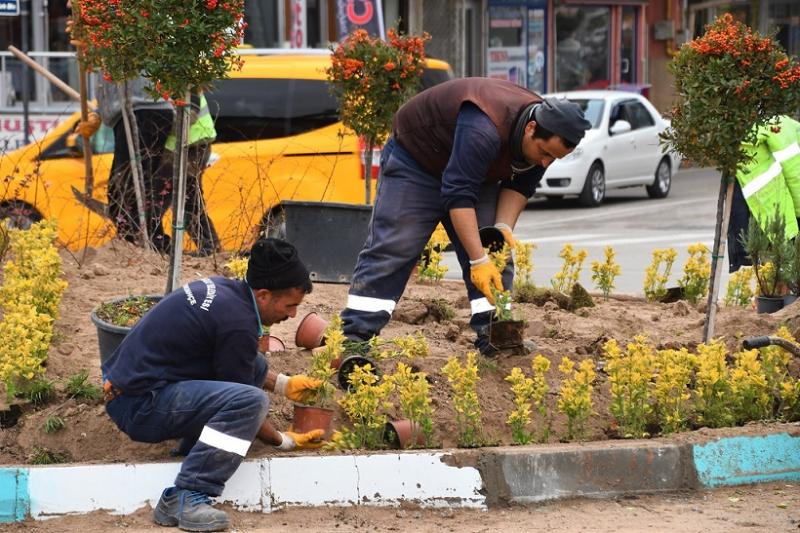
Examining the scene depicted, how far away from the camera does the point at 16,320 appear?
6.16 m

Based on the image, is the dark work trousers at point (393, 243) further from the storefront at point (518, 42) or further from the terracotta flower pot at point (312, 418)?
the storefront at point (518, 42)

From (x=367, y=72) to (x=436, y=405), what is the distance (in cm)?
463

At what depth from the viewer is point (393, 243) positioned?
639cm

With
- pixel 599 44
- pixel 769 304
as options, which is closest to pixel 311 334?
pixel 769 304

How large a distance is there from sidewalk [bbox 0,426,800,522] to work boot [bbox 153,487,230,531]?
8.3 inches

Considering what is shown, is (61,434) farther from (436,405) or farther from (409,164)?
(409,164)

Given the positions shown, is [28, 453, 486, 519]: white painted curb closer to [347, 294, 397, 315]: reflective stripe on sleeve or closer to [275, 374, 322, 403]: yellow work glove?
[275, 374, 322, 403]: yellow work glove

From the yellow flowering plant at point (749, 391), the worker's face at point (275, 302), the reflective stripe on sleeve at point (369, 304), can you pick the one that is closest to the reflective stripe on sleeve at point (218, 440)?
the worker's face at point (275, 302)

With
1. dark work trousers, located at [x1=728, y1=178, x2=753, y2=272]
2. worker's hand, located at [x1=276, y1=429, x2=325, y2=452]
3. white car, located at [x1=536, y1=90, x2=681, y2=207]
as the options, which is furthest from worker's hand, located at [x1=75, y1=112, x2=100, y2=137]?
white car, located at [x1=536, y1=90, x2=681, y2=207]

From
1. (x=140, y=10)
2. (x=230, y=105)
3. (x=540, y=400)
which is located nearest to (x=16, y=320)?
(x=140, y=10)

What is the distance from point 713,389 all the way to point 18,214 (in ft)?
17.3

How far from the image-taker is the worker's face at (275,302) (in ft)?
17.1

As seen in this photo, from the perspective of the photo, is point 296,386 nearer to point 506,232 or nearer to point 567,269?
point 506,232

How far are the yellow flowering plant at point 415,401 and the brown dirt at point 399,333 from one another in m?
0.14
